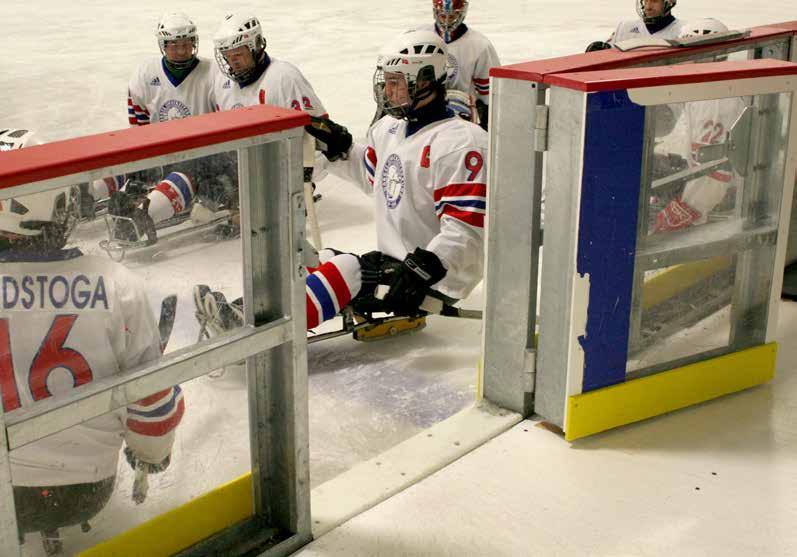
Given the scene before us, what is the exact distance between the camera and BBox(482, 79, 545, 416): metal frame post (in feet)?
8.46

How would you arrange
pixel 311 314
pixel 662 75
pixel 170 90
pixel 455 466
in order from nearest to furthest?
pixel 662 75 < pixel 455 466 < pixel 311 314 < pixel 170 90

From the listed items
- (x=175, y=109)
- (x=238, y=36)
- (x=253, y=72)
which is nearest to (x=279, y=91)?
(x=253, y=72)

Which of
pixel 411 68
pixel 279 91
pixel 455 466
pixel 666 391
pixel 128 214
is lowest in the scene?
pixel 455 466

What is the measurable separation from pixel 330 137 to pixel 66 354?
2026 mm

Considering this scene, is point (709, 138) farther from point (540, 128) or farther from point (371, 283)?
point (371, 283)

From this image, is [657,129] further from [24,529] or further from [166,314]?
[24,529]

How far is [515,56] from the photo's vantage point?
34.1 feet

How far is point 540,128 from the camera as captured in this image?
2.52 meters

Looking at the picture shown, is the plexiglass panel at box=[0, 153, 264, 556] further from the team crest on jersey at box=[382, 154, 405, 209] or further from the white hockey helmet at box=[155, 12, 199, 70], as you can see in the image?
the white hockey helmet at box=[155, 12, 199, 70]

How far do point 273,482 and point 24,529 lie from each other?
58 cm

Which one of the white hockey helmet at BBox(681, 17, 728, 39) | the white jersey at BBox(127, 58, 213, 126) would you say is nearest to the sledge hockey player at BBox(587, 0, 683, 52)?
the white hockey helmet at BBox(681, 17, 728, 39)

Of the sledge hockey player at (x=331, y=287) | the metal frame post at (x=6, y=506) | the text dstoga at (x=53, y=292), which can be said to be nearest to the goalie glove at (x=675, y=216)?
the sledge hockey player at (x=331, y=287)

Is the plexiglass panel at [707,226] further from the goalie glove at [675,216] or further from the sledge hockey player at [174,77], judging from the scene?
the sledge hockey player at [174,77]

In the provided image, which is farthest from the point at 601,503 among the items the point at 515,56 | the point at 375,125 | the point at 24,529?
the point at 515,56
